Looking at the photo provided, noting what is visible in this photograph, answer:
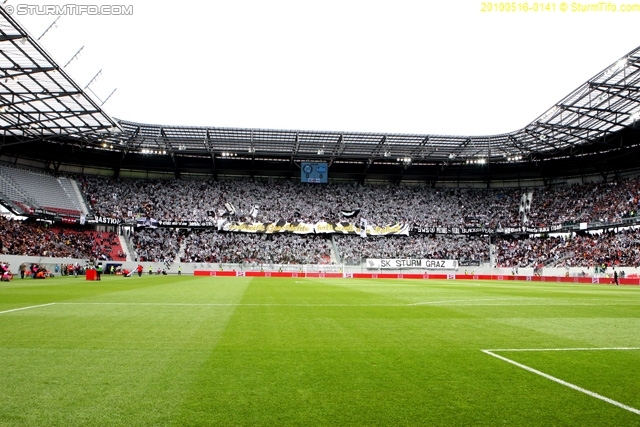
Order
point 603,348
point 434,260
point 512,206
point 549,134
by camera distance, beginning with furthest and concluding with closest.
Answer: point 512,206, point 434,260, point 549,134, point 603,348

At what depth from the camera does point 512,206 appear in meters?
→ 76.0

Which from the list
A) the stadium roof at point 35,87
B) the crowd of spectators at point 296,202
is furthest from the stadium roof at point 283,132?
the crowd of spectators at point 296,202

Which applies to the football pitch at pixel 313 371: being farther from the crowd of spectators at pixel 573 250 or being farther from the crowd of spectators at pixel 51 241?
the crowd of spectators at pixel 573 250

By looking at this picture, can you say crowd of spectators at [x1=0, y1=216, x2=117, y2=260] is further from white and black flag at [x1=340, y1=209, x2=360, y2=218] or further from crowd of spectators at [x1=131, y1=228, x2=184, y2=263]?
white and black flag at [x1=340, y1=209, x2=360, y2=218]

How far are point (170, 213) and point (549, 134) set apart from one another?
175 feet

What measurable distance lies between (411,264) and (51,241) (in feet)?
150

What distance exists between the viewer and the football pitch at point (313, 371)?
4930 mm

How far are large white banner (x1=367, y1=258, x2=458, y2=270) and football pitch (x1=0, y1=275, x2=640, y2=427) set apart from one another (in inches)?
1975

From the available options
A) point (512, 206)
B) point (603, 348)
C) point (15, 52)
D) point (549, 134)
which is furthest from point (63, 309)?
point (512, 206)

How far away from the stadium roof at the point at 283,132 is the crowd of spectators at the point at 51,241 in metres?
9.75

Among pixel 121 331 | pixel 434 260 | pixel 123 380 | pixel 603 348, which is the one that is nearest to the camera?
pixel 123 380

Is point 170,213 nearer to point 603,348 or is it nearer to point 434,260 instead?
point 434,260

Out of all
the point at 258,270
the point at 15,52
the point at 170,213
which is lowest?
the point at 258,270

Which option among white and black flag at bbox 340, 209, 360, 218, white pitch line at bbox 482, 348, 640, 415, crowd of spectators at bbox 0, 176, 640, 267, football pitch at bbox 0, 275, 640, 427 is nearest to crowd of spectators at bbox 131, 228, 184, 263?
crowd of spectators at bbox 0, 176, 640, 267
